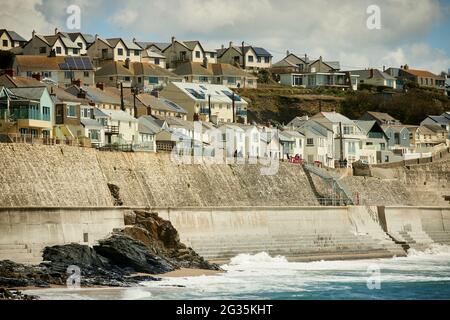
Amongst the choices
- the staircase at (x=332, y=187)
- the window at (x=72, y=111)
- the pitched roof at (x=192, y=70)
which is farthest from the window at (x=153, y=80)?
the window at (x=72, y=111)

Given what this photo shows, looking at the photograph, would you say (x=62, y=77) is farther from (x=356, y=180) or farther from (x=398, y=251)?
(x=398, y=251)

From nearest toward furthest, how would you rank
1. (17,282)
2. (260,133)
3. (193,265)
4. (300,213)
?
(17,282) < (193,265) < (300,213) < (260,133)

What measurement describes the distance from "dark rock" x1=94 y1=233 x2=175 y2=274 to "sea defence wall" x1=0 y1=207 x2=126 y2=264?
49 cm

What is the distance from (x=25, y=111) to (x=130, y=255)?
14.5 m

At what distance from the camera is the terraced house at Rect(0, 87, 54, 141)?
54.1 metres

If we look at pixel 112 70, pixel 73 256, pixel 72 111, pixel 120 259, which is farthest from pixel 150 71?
pixel 73 256

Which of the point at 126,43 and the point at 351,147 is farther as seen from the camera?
the point at 126,43

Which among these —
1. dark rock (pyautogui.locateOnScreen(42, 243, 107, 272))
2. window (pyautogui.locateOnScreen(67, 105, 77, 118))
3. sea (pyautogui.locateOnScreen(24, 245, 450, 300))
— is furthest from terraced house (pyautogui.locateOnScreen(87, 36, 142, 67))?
dark rock (pyautogui.locateOnScreen(42, 243, 107, 272))

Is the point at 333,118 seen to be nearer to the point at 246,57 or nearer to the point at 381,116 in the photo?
the point at 381,116

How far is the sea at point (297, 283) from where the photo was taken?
36031 millimetres

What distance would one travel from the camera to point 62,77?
91.1 meters

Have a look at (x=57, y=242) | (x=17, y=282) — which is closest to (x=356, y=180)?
(x=57, y=242)

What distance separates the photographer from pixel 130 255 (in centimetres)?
4238

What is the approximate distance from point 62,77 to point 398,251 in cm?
3971
